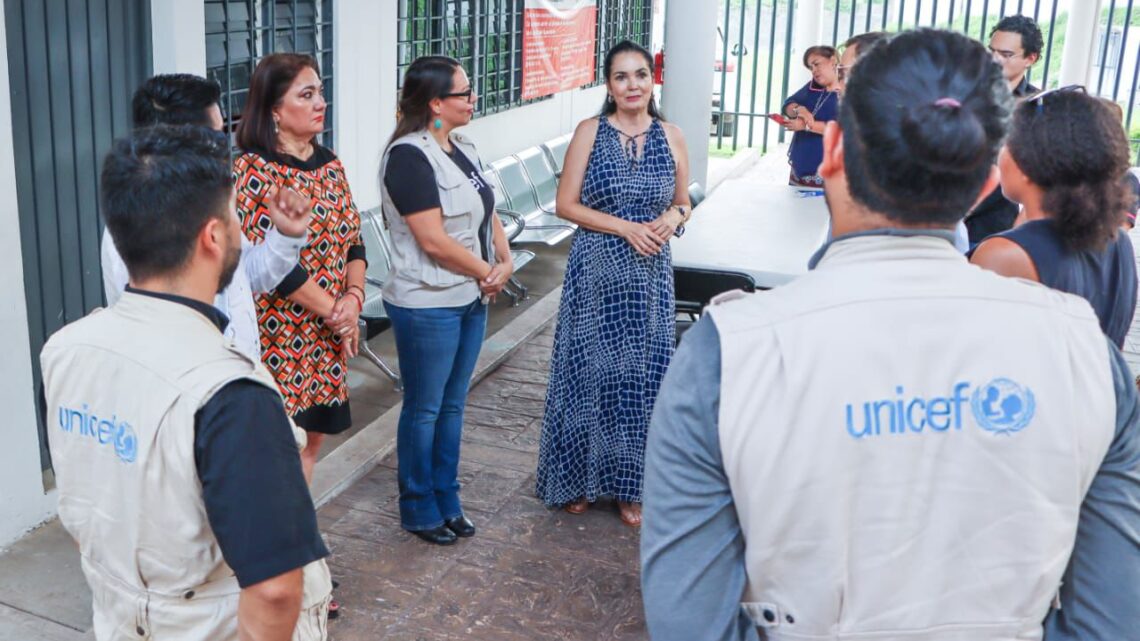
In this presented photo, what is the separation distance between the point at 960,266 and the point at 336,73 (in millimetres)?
4657

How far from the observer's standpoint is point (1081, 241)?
6.88ft

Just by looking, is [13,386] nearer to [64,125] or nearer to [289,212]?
[64,125]

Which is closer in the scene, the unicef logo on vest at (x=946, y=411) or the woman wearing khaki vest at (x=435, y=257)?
the unicef logo on vest at (x=946, y=411)

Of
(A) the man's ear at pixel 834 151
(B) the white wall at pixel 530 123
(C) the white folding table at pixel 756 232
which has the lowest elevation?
(C) the white folding table at pixel 756 232

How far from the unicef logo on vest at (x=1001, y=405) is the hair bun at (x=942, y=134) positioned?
0.23 meters

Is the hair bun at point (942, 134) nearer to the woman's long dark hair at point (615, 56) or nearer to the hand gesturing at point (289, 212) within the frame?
the hand gesturing at point (289, 212)

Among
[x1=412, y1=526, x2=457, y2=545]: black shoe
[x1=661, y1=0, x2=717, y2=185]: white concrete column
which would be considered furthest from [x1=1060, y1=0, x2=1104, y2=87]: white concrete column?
[x1=412, y1=526, x2=457, y2=545]: black shoe

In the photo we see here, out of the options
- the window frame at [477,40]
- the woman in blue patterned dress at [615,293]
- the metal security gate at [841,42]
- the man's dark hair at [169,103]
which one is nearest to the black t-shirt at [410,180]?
the woman in blue patterned dress at [615,293]

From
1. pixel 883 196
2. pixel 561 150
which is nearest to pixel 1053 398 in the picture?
pixel 883 196

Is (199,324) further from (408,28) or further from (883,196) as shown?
(408,28)

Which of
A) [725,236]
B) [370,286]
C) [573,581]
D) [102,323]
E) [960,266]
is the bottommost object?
→ [573,581]

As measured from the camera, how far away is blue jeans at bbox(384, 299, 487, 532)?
132 inches

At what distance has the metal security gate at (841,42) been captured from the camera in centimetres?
1148

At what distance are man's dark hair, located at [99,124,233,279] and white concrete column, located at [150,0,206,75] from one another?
2.44 m
